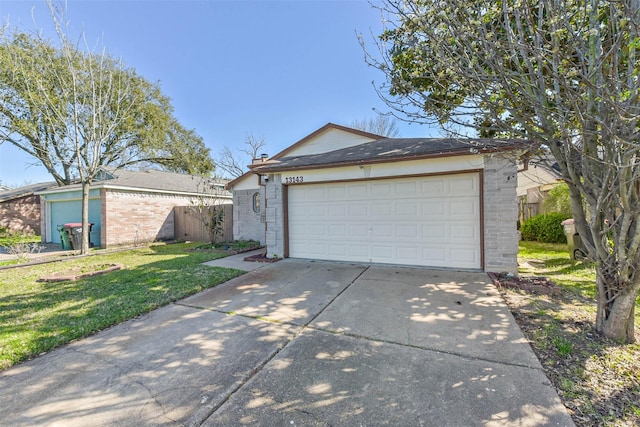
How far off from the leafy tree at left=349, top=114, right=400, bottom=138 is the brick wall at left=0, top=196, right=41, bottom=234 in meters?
23.6

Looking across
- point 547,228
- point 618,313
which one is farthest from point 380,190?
point 547,228

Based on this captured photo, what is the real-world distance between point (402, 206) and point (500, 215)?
2041 mm

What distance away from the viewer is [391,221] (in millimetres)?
6875

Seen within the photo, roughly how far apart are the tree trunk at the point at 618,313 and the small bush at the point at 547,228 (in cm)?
842

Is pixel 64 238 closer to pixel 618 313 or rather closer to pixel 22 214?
pixel 22 214

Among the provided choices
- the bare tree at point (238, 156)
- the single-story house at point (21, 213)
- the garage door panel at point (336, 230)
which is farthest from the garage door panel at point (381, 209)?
the single-story house at point (21, 213)

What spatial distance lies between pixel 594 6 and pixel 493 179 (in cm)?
354

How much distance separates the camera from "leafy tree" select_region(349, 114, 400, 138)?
23.6 metres

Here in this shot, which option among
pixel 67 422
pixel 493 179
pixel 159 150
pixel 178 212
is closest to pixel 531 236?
pixel 493 179

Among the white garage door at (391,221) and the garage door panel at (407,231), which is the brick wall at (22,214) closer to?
the white garage door at (391,221)

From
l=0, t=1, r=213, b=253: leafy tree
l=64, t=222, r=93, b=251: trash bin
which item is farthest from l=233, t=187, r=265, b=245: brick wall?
l=64, t=222, r=93, b=251: trash bin

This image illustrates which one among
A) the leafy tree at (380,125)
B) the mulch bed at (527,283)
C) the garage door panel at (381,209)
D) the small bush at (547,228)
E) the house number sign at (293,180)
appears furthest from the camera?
the leafy tree at (380,125)

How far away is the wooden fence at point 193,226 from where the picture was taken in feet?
40.8

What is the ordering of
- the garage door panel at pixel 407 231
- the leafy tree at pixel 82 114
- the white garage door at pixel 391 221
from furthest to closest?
1. the leafy tree at pixel 82 114
2. the garage door panel at pixel 407 231
3. the white garage door at pixel 391 221
